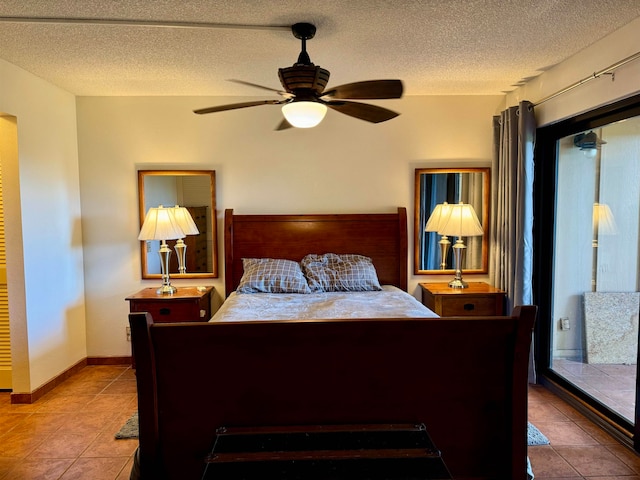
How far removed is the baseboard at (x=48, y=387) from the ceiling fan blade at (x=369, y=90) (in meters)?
3.13

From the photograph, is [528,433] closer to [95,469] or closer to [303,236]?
[303,236]

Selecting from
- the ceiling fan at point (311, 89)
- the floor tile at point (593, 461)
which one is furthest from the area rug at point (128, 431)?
the floor tile at point (593, 461)

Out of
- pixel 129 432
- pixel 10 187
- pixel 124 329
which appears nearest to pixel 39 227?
pixel 10 187

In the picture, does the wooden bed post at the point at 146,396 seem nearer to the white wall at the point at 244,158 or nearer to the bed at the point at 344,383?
the bed at the point at 344,383

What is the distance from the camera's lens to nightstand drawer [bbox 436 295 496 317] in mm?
3660

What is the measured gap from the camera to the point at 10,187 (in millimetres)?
3166

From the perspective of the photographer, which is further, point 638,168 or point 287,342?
point 638,168

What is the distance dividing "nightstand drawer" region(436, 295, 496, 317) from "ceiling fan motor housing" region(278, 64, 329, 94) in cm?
219

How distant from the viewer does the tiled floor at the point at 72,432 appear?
243 cm

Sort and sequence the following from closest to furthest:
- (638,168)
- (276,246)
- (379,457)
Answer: (379,457) → (638,168) → (276,246)

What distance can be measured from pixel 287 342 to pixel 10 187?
8.75 feet

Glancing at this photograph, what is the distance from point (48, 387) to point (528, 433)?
11.8 ft

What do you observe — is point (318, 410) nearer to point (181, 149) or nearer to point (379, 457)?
point (379, 457)

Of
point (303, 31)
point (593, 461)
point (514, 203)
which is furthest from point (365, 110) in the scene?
point (593, 461)
